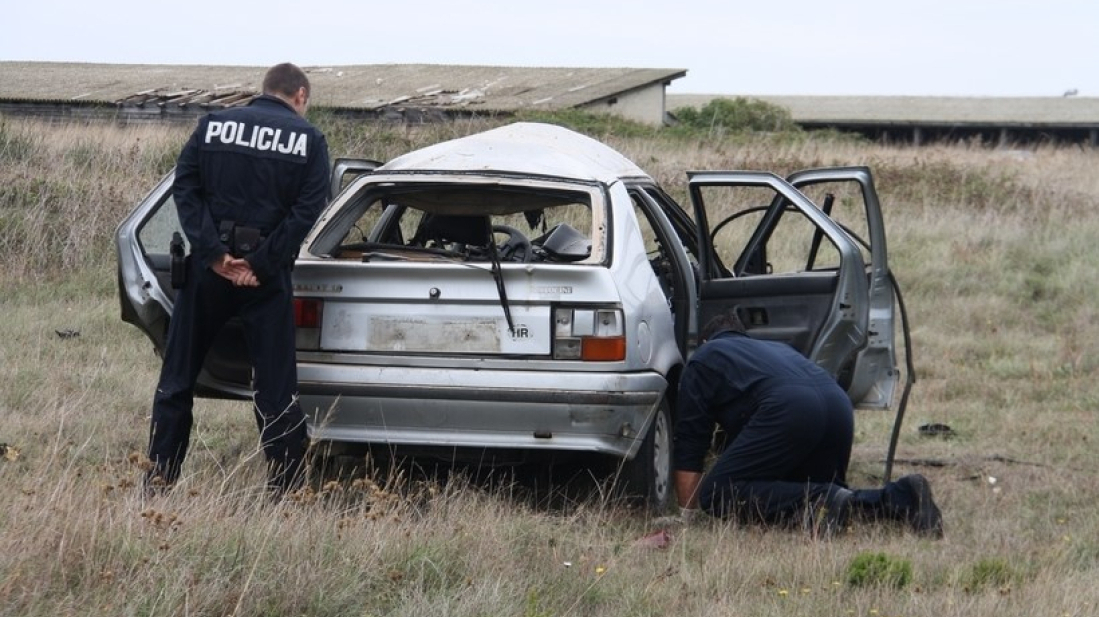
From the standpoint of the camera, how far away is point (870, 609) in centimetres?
453

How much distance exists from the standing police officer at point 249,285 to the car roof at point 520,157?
2.84 ft

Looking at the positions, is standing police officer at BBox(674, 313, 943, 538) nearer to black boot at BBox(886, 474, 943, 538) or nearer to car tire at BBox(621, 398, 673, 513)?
black boot at BBox(886, 474, 943, 538)

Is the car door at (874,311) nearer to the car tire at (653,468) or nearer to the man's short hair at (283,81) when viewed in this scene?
the car tire at (653,468)

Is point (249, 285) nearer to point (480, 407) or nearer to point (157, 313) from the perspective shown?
point (157, 313)

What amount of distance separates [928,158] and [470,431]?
1774 cm

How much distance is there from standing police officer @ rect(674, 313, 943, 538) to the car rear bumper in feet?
1.15

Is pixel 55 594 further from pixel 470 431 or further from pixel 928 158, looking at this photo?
pixel 928 158

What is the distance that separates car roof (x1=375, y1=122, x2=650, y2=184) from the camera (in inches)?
257

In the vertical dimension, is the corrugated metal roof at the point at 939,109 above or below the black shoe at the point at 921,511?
below

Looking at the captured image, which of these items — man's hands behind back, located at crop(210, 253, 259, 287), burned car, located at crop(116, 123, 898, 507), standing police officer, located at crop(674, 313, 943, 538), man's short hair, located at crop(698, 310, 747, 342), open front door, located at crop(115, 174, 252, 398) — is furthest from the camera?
man's short hair, located at crop(698, 310, 747, 342)

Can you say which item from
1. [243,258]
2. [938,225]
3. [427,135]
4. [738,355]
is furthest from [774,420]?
[427,135]

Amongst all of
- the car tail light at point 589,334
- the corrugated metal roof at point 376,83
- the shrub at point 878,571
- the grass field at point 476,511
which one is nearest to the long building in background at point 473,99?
the corrugated metal roof at point 376,83

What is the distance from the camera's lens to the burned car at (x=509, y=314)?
5871 mm

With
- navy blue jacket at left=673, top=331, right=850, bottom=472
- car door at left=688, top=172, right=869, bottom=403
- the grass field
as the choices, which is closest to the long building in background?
the grass field
